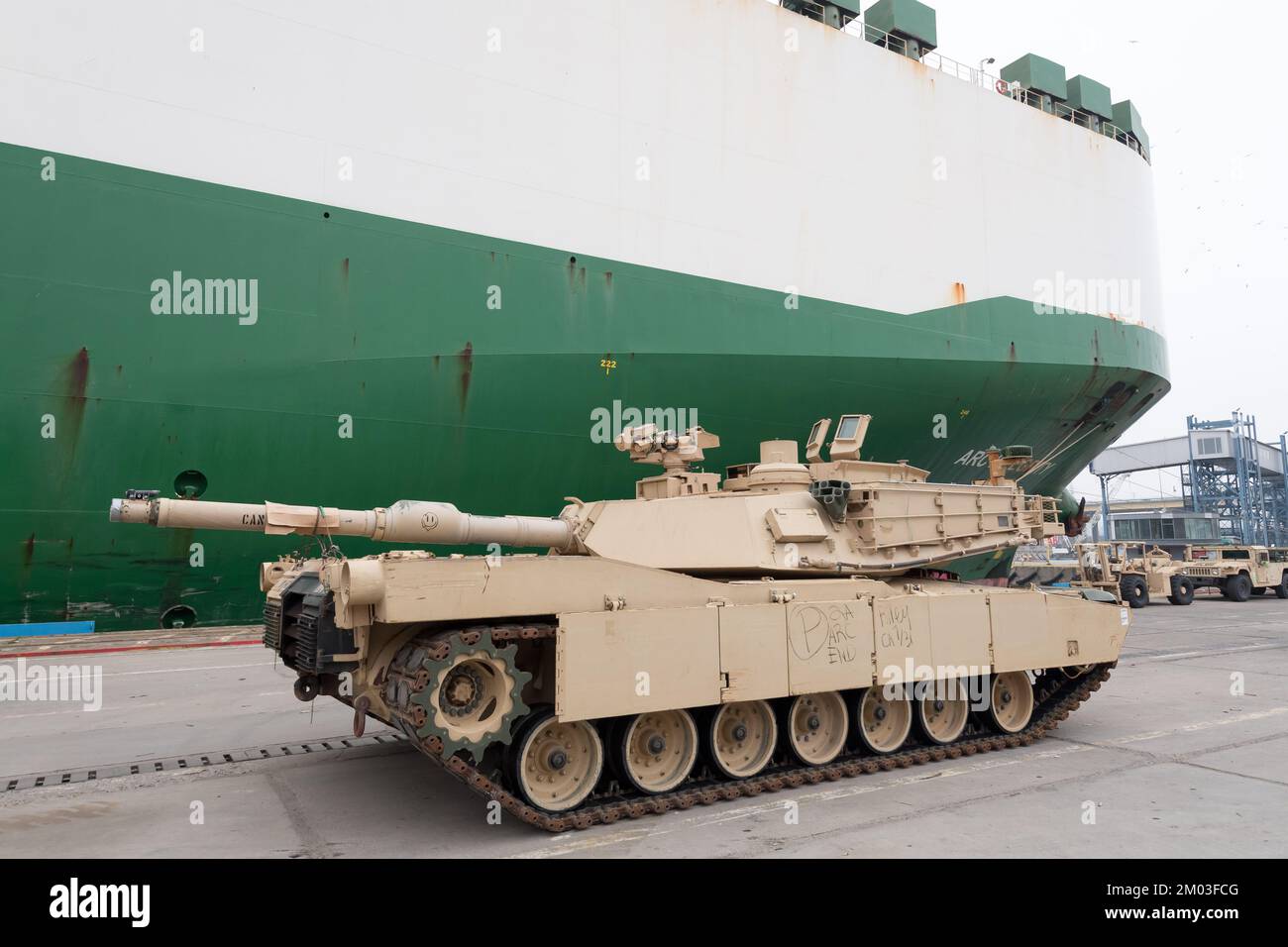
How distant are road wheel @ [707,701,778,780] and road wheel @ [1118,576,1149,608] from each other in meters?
20.9

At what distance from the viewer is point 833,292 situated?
15984mm

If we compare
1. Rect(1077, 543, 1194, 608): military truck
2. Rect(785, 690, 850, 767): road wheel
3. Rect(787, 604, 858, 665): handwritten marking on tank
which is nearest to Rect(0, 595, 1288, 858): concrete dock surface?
Rect(785, 690, 850, 767): road wheel

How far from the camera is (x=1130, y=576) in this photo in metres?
23.2

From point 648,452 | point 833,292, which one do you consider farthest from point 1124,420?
point 648,452

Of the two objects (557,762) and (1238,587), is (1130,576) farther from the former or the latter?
(557,762)

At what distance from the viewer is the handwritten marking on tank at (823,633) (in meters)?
5.95

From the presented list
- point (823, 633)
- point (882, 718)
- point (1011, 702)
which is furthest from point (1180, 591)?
point (823, 633)

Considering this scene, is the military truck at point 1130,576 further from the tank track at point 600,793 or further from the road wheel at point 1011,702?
the tank track at point 600,793

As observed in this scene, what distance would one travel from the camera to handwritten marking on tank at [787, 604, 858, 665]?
19.5 feet

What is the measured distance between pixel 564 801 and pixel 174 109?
→ 10.8m

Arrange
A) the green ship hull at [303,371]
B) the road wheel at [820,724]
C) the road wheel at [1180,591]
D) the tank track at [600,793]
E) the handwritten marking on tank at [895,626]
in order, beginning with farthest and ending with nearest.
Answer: the road wheel at [1180,591], the green ship hull at [303,371], the handwritten marking on tank at [895,626], the road wheel at [820,724], the tank track at [600,793]

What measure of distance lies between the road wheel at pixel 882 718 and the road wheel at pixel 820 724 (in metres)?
0.13

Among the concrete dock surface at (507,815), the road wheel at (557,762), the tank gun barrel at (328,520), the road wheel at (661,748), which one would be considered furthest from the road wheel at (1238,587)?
the road wheel at (557,762)

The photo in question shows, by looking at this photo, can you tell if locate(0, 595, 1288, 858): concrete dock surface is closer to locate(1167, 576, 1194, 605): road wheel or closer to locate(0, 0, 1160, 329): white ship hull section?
locate(0, 0, 1160, 329): white ship hull section
